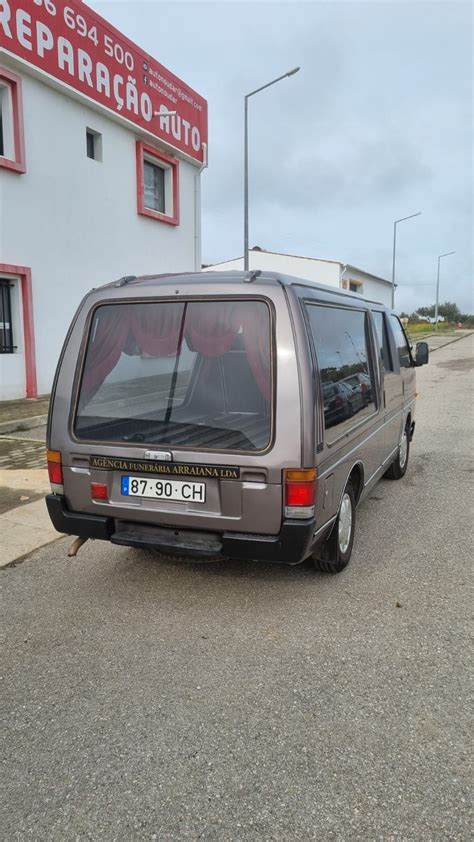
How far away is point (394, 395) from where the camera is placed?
5512 mm

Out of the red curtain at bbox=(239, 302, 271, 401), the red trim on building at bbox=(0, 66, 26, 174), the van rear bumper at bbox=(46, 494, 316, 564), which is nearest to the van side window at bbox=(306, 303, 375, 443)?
the red curtain at bbox=(239, 302, 271, 401)

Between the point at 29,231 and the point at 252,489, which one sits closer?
the point at 252,489

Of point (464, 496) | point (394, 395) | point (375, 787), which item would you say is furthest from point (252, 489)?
point (464, 496)

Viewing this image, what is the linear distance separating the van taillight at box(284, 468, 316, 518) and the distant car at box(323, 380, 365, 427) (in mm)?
384

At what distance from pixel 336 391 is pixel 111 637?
1.90m

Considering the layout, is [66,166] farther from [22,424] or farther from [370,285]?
[370,285]

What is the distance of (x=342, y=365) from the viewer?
3.86 meters

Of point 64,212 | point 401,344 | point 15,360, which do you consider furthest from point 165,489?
point 64,212

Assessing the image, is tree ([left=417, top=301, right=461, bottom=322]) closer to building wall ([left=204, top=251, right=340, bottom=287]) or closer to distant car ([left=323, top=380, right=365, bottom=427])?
building wall ([left=204, top=251, right=340, bottom=287])

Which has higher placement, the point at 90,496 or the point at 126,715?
the point at 90,496

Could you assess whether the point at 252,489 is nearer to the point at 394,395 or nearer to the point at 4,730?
the point at 4,730

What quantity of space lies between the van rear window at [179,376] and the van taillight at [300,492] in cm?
22

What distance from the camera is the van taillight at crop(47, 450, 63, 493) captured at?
11.6 feet

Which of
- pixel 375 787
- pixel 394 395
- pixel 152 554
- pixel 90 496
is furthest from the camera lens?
pixel 394 395
